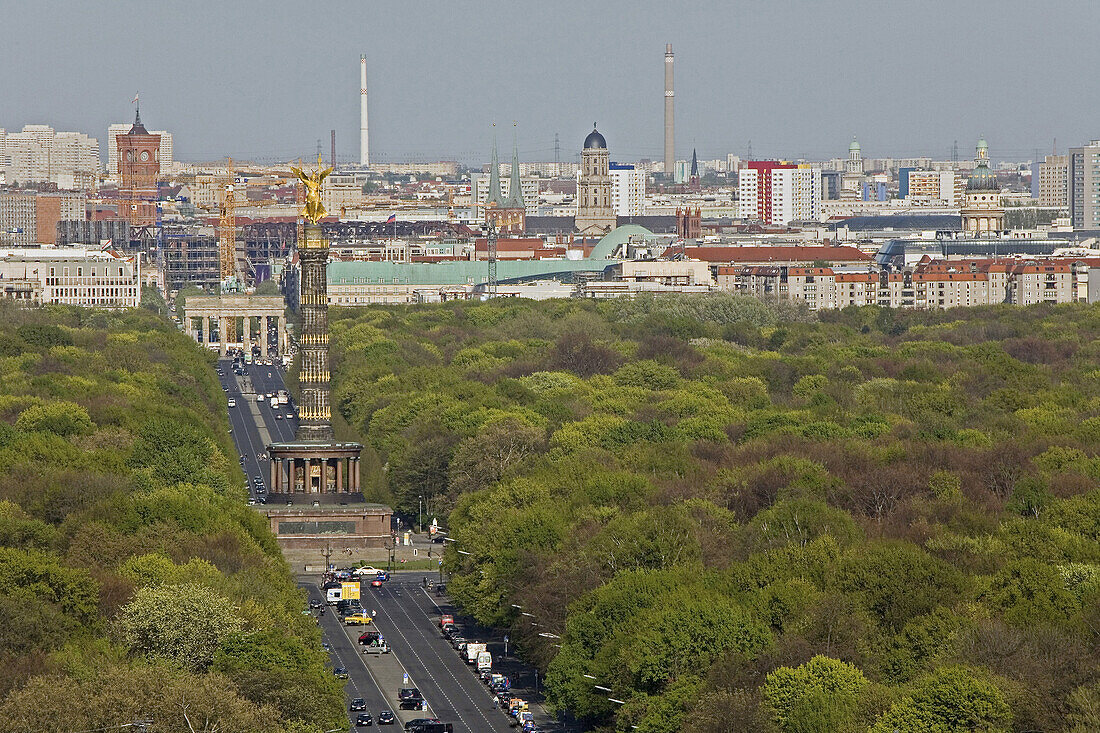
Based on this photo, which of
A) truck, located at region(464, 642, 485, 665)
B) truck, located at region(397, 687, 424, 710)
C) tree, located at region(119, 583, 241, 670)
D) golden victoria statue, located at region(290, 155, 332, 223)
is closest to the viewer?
tree, located at region(119, 583, 241, 670)

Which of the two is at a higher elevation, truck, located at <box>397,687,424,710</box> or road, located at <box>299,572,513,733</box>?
truck, located at <box>397,687,424,710</box>

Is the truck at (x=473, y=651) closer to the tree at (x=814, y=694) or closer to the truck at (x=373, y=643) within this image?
the truck at (x=373, y=643)

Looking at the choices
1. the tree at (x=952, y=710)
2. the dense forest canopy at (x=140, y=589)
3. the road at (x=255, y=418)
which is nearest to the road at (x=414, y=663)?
the dense forest canopy at (x=140, y=589)

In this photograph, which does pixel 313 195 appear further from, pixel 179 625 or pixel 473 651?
pixel 179 625

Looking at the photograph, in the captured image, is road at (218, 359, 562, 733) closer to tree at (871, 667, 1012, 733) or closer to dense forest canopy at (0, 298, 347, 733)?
dense forest canopy at (0, 298, 347, 733)

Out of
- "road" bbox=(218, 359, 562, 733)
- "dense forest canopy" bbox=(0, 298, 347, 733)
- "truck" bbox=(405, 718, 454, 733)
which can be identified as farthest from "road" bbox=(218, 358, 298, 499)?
"truck" bbox=(405, 718, 454, 733)

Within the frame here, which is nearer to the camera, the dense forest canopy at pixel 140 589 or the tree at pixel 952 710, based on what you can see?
the tree at pixel 952 710

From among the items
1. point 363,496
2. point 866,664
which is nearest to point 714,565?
point 866,664
